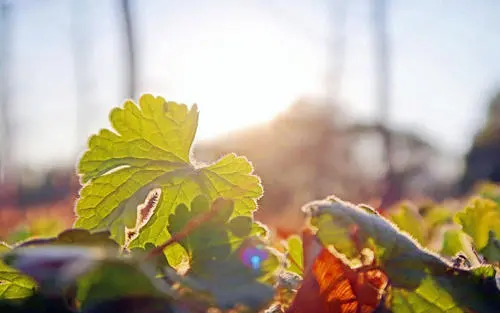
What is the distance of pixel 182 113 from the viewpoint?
94 cm

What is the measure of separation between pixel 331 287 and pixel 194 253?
163 millimetres

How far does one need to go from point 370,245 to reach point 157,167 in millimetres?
327

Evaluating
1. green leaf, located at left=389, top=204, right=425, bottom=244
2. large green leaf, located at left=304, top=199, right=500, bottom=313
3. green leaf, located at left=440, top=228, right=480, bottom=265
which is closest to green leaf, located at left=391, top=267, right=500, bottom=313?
large green leaf, located at left=304, top=199, right=500, bottom=313

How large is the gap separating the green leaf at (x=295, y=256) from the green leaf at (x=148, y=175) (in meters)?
0.15

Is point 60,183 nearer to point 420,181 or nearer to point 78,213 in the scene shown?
point 420,181

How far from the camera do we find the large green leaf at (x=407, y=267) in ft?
2.28

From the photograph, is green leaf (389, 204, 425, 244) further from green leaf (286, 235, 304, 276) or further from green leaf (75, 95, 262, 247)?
green leaf (75, 95, 262, 247)

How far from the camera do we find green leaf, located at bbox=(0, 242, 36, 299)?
2.05ft

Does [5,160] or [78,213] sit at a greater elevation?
[78,213]

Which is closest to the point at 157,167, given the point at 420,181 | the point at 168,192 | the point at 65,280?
the point at 168,192

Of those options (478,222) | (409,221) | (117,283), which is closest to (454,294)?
(117,283)

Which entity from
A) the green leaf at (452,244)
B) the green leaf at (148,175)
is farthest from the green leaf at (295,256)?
the green leaf at (452,244)

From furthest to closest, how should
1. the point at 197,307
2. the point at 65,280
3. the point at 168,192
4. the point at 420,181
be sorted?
the point at 420,181, the point at 168,192, the point at 197,307, the point at 65,280

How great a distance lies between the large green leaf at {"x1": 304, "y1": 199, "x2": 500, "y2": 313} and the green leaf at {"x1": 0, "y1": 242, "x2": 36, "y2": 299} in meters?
0.29
